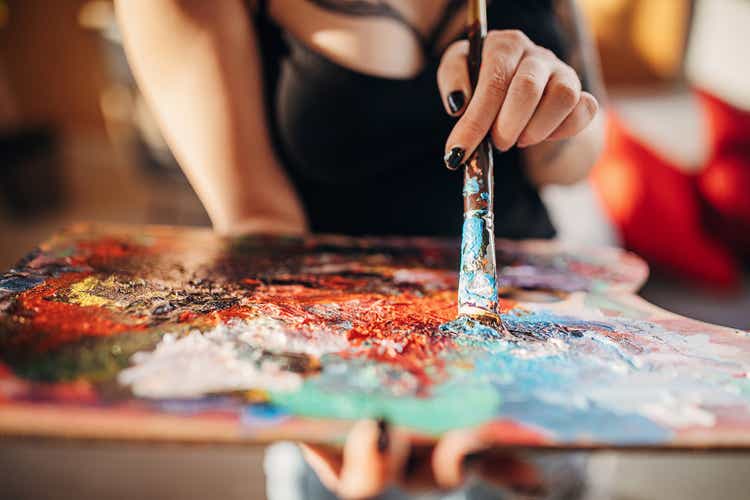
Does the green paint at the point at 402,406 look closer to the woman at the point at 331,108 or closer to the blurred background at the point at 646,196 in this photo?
the woman at the point at 331,108

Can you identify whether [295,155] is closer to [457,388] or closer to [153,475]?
[457,388]

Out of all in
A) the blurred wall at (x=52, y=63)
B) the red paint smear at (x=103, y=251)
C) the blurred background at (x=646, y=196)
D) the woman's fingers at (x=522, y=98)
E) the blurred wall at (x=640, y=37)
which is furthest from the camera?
the blurred wall at (x=52, y=63)

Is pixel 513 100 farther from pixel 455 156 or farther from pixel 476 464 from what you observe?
pixel 476 464

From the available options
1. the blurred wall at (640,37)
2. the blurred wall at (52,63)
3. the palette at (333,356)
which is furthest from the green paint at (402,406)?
the blurred wall at (52,63)

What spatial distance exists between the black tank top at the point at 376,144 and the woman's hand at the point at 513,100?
0.39 ft

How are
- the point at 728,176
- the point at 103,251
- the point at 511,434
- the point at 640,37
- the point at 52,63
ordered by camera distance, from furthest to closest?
the point at 52,63 → the point at 640,37 → the point at 728,176 → the point at 103,251 → the point at 511,434

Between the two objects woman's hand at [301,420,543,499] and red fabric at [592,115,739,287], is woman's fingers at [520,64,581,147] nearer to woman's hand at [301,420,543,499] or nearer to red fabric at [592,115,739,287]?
woman's hand at [301,420,543,499]

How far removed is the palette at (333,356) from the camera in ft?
1.26

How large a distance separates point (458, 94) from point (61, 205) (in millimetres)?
2638

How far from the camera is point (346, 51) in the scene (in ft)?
2.21

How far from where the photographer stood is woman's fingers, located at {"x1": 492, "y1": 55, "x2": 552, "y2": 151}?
19.5 inches

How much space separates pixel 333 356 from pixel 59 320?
222mm

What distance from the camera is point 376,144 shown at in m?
0.71

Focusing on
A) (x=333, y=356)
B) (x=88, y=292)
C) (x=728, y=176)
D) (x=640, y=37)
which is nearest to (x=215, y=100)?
(x=88, y=292)
